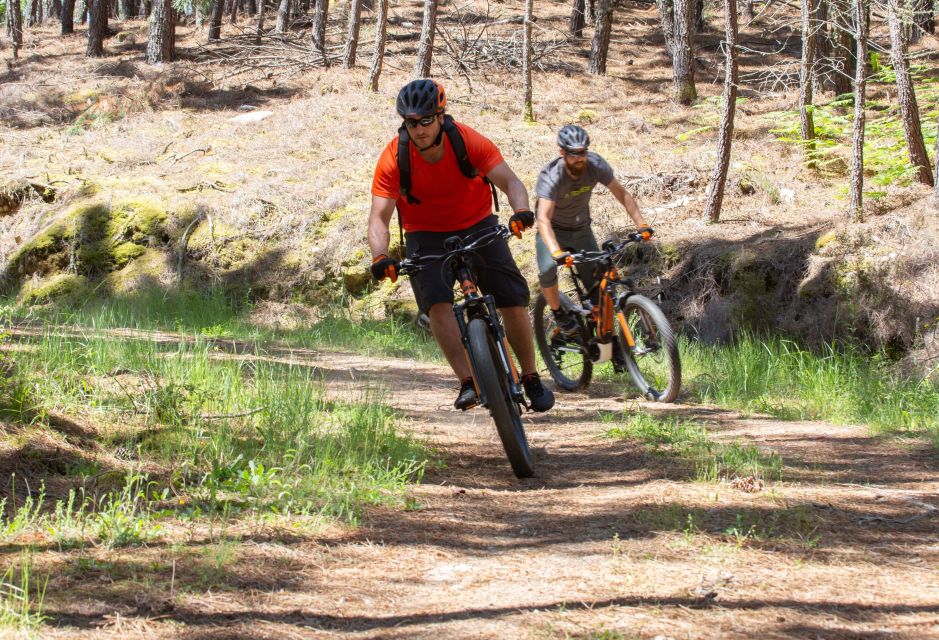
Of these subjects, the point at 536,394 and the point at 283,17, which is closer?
the point at 536,394

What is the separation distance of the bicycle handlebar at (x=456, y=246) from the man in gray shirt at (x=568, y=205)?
7.17 feet

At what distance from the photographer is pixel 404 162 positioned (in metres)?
5.49

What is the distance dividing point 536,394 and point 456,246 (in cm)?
112

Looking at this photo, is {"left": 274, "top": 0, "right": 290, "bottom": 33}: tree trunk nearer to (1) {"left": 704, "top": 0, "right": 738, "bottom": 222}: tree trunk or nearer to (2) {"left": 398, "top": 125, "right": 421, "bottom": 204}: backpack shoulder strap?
(1) {"left": 704, "top": 0, "right": 738, "bottom": 222}: tree trunk

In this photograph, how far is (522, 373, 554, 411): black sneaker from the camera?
5781 millimetres

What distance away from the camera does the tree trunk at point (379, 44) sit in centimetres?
2097

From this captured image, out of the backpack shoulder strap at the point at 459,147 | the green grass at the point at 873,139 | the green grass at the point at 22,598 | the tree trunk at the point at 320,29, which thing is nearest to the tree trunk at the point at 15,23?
the tree trunk at the point at 320,29

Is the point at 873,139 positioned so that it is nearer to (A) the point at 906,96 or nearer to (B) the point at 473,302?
(A) the point at 906,96

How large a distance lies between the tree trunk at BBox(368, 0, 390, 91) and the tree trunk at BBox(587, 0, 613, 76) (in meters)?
6.83

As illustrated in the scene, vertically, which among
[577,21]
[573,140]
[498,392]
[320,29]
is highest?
[577,21]

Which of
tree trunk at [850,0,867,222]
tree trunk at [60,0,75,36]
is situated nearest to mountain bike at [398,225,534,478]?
tree trunk at [850,0,867,222]

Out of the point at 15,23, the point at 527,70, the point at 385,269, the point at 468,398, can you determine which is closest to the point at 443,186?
the point at 385,269

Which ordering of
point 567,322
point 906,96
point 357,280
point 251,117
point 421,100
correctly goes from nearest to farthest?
point 421,100 → point 567,322 → point 906,96 → point 357,280 → point 251,117

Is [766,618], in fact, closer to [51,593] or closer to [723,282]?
[51,593]
